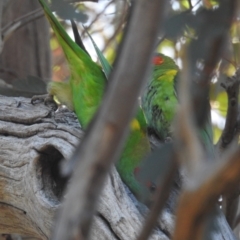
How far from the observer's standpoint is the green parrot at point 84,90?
1.26 m

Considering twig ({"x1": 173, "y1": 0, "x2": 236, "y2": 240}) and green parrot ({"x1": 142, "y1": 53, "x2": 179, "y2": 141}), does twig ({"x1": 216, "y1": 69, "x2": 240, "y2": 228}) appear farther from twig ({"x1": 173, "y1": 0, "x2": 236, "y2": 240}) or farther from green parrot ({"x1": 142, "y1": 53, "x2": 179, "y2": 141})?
twig ({"x1": 173, "y1": 0, "x2": 236, "y2": 240})

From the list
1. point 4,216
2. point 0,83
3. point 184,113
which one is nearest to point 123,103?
point 184,113

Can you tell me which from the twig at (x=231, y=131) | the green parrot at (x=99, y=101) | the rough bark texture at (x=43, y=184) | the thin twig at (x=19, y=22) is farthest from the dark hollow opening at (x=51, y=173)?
the thin twig at (x=19, y=22)

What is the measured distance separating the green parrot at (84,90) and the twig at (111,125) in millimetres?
926

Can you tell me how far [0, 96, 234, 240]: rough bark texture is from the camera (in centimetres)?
107

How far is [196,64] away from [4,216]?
1.00 meters

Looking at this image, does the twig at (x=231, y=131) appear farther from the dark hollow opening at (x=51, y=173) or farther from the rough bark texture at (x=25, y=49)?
the rough bark texture at (x=25, y=49)

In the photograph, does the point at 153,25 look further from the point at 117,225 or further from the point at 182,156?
the point at 117,225

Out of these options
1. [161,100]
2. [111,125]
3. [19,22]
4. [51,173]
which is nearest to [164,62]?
[161,100]

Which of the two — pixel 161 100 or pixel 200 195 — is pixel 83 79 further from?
pixel 200 195

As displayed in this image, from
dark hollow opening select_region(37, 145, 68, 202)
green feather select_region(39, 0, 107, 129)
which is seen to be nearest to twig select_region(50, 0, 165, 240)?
dark hollow opening select_region(37, 145, 68, 202)

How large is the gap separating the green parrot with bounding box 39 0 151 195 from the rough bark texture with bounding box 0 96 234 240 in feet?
0.15

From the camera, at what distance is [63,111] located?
4.58 ft

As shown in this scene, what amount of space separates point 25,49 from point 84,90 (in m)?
0.83
